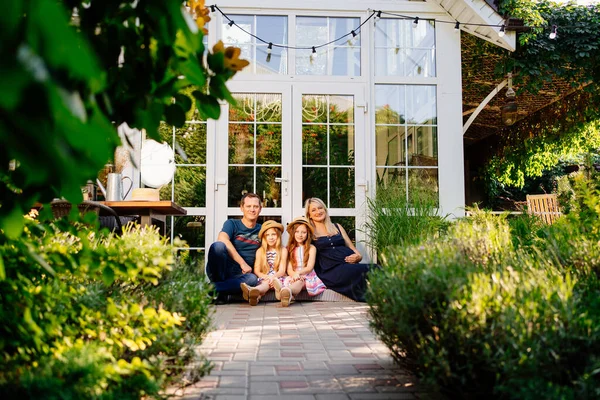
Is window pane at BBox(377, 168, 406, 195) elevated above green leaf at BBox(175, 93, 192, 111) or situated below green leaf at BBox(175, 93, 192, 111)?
above

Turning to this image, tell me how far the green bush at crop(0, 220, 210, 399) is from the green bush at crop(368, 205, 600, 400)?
0.81 m

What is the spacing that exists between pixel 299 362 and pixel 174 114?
1.82m

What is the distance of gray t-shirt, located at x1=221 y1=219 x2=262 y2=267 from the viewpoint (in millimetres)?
5719

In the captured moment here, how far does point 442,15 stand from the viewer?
6.71m

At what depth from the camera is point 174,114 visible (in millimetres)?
1304

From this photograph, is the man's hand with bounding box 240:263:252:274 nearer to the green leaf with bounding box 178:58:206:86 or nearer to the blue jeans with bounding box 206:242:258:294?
the blue jeans with bounding box 206:242:258:294

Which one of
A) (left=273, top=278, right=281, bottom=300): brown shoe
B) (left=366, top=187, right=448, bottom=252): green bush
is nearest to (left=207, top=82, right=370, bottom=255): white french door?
(left=366, top=187, right=448, bottom=252): green bush

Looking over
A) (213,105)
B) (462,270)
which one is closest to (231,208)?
(462,270)

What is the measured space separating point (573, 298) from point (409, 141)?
489 centimetres

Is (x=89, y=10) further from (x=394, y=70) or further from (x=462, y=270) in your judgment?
(x=394, y=70)

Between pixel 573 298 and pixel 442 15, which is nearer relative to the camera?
pixel 573 298

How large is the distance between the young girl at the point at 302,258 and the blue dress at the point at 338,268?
110 mm

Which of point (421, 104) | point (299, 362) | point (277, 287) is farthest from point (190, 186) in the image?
point (299, 362)

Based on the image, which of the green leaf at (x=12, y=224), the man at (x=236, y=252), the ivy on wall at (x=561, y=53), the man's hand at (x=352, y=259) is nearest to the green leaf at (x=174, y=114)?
the green leaf at (x=12, y=224)
